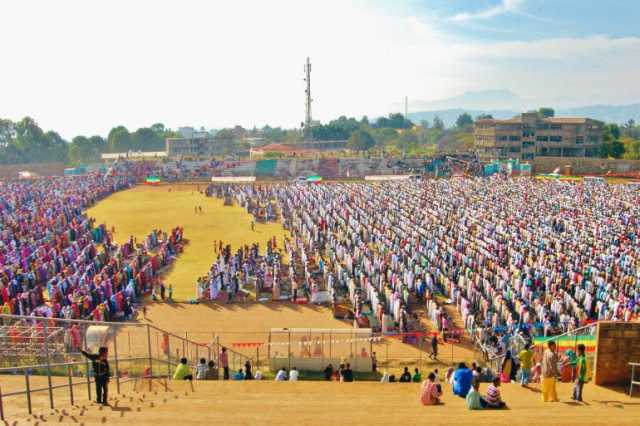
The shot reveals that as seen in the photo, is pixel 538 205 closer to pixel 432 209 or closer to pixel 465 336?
pixel 432 209

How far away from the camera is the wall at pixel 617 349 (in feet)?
23.7

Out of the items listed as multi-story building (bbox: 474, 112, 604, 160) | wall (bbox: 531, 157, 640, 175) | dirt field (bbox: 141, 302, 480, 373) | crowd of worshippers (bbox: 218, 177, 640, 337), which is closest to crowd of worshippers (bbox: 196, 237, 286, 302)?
dirt field (bbox: 141, 302, 480, 373)

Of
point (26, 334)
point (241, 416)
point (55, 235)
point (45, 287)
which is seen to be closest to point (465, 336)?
point (241, 416)

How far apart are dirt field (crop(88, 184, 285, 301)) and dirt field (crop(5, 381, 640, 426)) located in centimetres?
1023

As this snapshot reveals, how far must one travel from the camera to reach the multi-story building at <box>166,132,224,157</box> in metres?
94.1

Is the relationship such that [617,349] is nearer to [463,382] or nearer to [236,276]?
[463,382]

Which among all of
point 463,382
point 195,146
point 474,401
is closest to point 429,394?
point 474,401

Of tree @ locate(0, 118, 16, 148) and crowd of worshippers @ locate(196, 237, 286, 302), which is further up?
tree @ locate(0, 118, 16, 148)

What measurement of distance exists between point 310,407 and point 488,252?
14569 millimetres

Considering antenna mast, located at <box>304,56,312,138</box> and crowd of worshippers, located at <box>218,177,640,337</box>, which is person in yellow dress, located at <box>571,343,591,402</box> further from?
antenna mast, located at <box>304,56,312,138</box>

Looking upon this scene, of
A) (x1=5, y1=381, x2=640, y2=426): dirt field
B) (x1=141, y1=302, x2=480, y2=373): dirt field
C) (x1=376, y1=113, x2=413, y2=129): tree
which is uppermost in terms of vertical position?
(x1=376, y1=113, x2=413, y2=129): tree

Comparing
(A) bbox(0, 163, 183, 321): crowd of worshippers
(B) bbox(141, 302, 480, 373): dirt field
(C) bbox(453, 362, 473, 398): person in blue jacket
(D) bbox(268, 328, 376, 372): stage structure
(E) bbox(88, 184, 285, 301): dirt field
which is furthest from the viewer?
(E) bbox(88, 184, 285, 301): dirt field

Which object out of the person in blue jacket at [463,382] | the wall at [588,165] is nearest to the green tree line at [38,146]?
the wall at [588,165]

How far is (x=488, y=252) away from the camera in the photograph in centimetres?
1938
